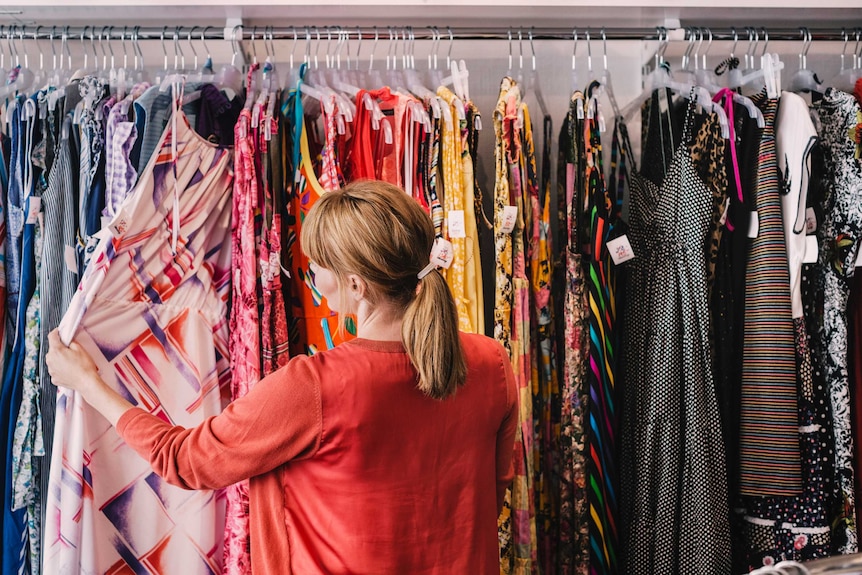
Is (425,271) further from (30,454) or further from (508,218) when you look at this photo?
(30,454)

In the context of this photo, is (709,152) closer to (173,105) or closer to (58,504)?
(173,105)

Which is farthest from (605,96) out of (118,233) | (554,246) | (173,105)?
(118,233)

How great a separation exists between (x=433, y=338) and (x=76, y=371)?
0.75 meters

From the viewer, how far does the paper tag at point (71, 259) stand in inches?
64.1

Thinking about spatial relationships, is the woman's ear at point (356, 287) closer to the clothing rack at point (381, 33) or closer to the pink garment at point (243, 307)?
the pink garment at point (243, 307)

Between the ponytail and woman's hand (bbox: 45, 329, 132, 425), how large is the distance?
0.59 metres

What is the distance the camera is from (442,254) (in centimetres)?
167

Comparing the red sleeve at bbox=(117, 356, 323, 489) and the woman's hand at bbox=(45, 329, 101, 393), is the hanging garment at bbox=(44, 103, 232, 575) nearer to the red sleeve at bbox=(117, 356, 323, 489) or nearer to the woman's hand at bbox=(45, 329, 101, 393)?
the woman's hand at bbox=(45, 329, 101, 393)

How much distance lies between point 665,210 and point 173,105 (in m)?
1.14

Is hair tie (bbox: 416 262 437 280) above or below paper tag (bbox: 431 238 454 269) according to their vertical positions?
below

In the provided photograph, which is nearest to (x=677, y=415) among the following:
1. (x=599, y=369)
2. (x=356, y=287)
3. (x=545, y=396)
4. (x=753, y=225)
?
(x=599, y=369)

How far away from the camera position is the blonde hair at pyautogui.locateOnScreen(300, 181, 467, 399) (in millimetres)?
1161

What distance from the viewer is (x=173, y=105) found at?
5.39ft

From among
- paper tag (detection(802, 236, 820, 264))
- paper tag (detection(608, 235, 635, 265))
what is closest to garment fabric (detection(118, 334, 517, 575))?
paper tag (detection(608, 235, 635, 265))
